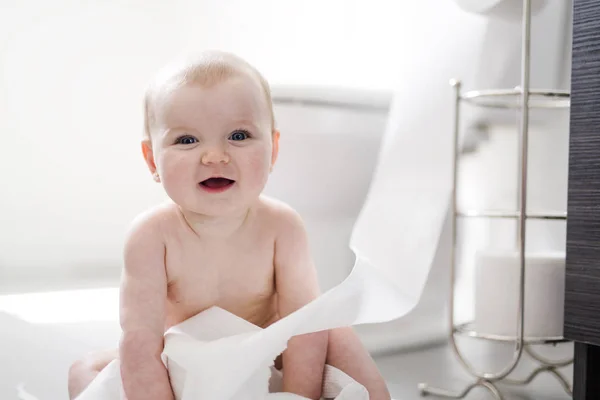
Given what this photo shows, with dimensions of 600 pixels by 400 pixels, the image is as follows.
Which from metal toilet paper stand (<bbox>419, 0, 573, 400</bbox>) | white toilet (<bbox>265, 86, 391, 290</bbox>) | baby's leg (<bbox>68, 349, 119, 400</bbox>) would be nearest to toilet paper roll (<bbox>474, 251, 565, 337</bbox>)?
metal toilet paper stand (<bbox>419, 0, 573, 400</bbox>)

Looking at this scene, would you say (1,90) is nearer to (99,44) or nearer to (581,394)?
(99,44)

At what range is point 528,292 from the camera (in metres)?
0.97

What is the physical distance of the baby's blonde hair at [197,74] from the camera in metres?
0.75

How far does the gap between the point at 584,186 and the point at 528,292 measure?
9.1 inches

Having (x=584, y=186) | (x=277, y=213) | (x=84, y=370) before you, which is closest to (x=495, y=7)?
(x=584, y=186)

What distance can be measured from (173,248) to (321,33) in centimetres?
105

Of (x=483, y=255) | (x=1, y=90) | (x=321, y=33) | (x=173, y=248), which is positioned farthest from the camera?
(x=321, y=33)

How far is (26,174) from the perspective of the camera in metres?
1.63

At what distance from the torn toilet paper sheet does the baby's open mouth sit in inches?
5.5

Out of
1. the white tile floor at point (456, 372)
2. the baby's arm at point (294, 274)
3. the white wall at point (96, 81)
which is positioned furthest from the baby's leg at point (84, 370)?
the white wall at point (96, 81)

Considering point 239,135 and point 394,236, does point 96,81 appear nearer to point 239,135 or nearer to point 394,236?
point 394,236

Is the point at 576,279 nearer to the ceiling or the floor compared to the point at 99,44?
nearer to the floor

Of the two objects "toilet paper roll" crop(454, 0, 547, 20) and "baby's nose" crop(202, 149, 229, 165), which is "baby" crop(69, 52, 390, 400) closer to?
"baby's nose" crop(202, 149, 229, 165)

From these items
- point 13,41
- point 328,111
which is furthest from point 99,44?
point 328,111
